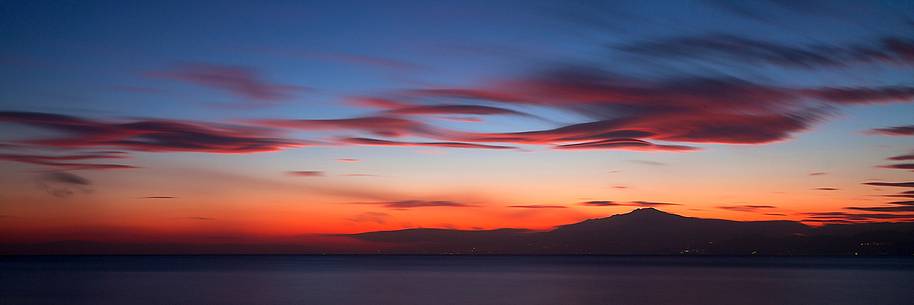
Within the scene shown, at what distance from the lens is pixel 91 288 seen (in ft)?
233

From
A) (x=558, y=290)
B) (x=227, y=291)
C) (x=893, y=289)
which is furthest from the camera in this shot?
(x=893, y=289)

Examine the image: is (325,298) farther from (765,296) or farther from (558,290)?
(765,296)

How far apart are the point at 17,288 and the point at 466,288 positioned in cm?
4007

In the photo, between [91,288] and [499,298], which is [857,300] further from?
[91,288]

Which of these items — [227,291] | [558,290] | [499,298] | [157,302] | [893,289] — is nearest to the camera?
[157,302]

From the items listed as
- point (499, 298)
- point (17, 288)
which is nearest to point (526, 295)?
point (499, 298)

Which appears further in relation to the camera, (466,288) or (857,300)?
(466,288)

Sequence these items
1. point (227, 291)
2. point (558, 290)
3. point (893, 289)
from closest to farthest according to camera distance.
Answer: point (227, 291) → point (558, 290) → point (893, 289)

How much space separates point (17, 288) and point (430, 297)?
38088 millimetres

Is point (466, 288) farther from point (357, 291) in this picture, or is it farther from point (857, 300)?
point (857, 300)

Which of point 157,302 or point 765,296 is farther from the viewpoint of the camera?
point 765,296

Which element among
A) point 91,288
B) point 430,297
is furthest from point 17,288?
point 430,297

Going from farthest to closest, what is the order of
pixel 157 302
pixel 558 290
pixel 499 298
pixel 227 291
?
pixel 558 290 < pixel 227 291 < pixel 499 298 < pixel 157 302

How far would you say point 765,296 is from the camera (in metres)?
61.8
